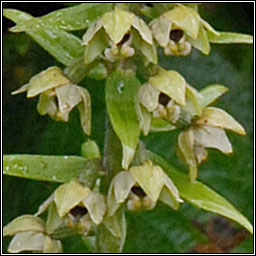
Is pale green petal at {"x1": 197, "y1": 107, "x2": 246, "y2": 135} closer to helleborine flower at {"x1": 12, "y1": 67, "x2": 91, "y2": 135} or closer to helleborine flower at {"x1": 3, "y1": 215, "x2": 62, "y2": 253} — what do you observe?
helleborine flower at {"x1": 12, "y1": 67, "x2": 91, "y2": 135}

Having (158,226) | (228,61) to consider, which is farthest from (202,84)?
(158,226)

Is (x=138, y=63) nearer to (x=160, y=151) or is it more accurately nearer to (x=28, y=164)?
(x=28, y=164)

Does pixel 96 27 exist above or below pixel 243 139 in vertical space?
above

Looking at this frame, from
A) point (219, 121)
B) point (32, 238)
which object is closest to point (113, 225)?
point (32, 238)

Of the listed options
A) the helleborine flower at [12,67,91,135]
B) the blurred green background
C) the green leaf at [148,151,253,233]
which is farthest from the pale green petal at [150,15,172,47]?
the blurred green background

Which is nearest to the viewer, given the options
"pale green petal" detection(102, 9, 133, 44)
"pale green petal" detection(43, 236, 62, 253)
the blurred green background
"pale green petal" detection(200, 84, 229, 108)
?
"pale green petal" detection(102, 9, 133, 44)

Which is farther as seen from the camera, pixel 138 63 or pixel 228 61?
pixel 228 61
